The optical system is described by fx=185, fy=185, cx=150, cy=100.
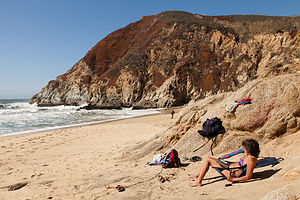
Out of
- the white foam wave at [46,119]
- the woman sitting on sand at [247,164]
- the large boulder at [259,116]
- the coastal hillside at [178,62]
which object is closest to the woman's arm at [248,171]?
the woman sitting on sand at [247,164]

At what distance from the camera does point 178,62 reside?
125ft

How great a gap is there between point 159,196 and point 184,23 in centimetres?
4674

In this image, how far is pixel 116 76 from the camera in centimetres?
4150

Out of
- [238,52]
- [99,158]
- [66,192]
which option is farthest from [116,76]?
[66,192]

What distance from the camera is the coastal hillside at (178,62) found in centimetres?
2894

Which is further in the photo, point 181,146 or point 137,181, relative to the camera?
point 181,146

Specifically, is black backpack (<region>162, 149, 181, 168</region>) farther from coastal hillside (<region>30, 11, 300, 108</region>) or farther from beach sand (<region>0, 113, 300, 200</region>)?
coastal hillside (<region>30, 11, 300, 108</region>)

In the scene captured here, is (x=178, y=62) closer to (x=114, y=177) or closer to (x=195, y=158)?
(x=195, y=158)

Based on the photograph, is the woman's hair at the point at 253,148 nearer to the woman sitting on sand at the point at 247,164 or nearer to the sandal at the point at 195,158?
the woman sitting on sand at the point at 247,164

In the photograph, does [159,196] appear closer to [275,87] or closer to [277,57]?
[275,87]

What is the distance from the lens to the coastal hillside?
28.9 metres

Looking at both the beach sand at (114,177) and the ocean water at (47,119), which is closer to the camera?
the beach sand at (114,177)

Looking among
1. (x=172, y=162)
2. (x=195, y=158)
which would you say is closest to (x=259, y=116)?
(x=195, y=158)

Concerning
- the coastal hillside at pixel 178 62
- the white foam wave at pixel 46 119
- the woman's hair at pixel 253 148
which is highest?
the coastal hillside at pixel 178 62
